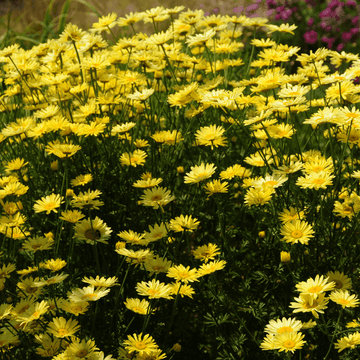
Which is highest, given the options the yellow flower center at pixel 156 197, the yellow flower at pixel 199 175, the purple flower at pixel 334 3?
the yellow flower at pixel 199 175

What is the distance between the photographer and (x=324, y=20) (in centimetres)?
622

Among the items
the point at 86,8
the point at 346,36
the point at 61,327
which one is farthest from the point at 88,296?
the point at 86,8

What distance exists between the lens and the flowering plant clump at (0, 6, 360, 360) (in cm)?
172

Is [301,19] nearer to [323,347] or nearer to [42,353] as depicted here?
[323,347]

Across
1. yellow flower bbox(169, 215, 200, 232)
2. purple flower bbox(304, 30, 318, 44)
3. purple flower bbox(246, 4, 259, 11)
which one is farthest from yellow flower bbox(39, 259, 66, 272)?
purple flower bbox(246, 4, 259, 11)

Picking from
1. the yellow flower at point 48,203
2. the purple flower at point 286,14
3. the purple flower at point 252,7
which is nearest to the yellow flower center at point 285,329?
the yellow flower at point 48,203

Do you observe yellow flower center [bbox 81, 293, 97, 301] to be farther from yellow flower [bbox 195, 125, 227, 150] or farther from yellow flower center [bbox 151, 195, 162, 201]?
yellow flower [bbox 195, 125, 227, 150]

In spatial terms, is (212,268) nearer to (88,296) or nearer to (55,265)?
(88,296)

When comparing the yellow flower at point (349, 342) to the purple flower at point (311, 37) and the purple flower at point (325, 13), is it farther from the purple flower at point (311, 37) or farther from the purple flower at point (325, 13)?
the purple flower at point (325, 13)

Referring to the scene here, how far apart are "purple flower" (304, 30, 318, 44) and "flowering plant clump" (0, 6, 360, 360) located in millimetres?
3467

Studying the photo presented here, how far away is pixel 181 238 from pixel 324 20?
5.14m

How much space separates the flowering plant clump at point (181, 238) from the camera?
1718mm

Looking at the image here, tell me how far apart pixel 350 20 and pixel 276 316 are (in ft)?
17.5

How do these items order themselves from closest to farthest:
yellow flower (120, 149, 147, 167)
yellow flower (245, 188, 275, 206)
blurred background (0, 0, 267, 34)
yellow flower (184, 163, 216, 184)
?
yellow flower (245, 188, 275, 206), yellow flower (184, 163, 216, 184), yellow flower (120, 149, 147, 167), blurred background (0, 0, 267, 34)
